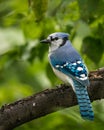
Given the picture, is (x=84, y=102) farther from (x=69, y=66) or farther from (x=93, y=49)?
(x=93, y=49)

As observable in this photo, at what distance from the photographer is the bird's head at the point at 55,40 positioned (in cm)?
337

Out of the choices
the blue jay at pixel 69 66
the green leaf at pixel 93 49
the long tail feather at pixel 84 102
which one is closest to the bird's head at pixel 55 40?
the blue jay at pixel 69 66

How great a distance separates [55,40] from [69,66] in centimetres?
32

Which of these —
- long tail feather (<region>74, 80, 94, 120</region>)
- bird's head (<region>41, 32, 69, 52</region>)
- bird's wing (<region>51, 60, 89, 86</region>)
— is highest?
bird's head (<region>41, 32, 69, 52</region>)

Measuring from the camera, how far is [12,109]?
270cm

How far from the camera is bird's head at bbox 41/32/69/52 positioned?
337 centimetres

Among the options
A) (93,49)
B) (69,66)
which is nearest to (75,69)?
(69,66)

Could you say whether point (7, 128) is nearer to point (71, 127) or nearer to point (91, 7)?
point (71, 127)

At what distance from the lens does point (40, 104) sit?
2.71 metres

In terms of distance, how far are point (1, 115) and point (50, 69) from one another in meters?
0.94

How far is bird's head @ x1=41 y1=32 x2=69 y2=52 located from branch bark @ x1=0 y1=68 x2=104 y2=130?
55 centimetres

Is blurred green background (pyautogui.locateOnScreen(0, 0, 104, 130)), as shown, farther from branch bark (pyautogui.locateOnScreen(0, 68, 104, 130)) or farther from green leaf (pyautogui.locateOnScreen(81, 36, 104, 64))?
branch bark (pyautogui.locateOnScreen(0, 68, 104, 130))

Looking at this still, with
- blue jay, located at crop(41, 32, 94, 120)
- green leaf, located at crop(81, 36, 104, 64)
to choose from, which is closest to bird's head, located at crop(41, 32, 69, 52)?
blue jay, located at crop(41, 32, 94, 120)

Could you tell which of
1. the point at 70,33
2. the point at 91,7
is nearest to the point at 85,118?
the point at 91,7
